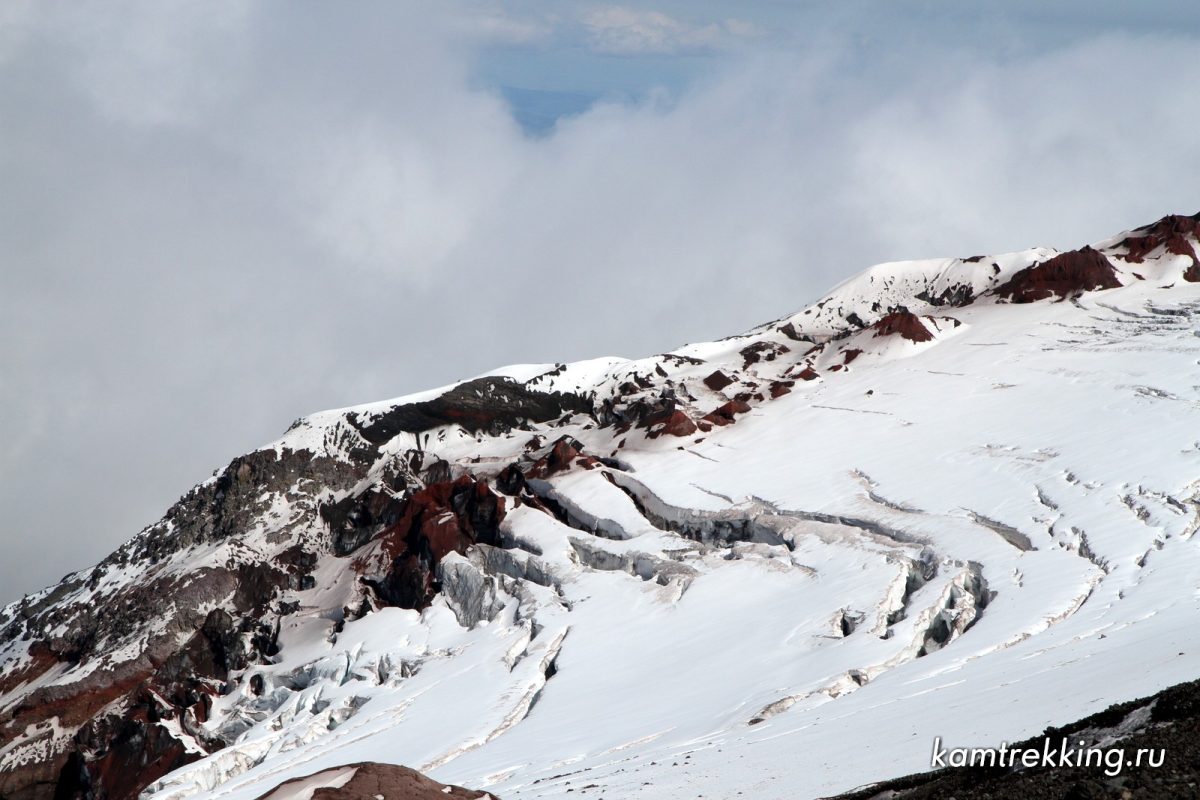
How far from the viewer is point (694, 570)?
79.5 metres

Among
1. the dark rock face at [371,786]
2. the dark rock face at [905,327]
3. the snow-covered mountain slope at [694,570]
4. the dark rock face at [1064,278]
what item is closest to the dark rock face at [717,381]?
the snow-covered mountain slope at [694,570]

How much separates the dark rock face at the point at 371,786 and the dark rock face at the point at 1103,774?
12.3 metres

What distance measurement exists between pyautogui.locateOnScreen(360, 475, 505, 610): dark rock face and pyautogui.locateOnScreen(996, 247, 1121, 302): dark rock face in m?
63.5

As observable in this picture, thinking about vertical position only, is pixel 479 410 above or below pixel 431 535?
above

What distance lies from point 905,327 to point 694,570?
48.2 metres

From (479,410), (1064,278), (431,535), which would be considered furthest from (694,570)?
(1064,278)

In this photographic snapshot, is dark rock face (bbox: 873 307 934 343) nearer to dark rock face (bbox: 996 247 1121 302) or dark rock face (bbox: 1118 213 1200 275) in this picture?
dark rock face (bbox: 996 247 1121 302)

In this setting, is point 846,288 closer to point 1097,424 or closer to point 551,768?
point 1097,424

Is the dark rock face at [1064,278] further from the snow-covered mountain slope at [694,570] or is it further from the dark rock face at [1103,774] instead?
the dark rock face at [1103,774]

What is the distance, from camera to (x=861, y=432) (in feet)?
318

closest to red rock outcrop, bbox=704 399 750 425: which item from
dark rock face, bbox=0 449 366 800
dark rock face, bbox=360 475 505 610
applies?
dark rock face, bbox=360 475 505 610

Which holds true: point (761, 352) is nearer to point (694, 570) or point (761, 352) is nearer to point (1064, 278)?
point (1064, 278)

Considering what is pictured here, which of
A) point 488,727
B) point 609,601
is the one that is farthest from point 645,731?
point 609,601

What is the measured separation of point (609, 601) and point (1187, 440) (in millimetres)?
42393
